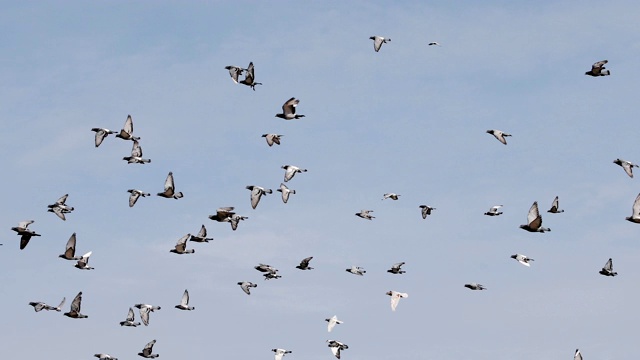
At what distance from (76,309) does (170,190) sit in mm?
14138

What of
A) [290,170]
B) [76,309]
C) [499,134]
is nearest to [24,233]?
[76,309]

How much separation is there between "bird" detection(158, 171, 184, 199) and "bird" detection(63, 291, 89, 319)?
12548mm

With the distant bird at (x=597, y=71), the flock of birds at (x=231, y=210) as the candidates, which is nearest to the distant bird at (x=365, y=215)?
the flock of birds at (x=231, y=210)

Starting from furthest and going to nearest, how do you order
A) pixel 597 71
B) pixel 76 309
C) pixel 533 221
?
pixel 76 309
pixel 597 71
pixel 533 221

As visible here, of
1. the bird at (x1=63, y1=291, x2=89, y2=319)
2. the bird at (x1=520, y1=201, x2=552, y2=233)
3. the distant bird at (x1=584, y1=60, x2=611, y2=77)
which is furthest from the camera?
the bird at (x1=63, y1=291, x2=89, y2=319)

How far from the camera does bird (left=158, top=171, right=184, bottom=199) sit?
9764 cm

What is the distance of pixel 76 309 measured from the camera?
338ft

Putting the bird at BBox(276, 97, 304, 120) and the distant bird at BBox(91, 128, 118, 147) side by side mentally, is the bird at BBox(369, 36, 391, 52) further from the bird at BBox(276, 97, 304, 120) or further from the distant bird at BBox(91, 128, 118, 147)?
the distant bird at BBox(91, 128, 118, 147)

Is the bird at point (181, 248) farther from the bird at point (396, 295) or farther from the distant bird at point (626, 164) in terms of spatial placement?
the distant bird at point (626, 164)

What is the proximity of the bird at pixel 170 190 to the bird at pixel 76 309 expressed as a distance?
1255 cm

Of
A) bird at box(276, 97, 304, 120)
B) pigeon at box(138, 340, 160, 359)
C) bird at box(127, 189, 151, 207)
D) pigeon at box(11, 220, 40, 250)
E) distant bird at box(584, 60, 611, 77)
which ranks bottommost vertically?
pigeon at box(138, 340, 160, 359)

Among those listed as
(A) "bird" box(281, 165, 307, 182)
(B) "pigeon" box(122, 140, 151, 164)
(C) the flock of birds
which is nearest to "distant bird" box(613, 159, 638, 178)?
(C) the flock of birds

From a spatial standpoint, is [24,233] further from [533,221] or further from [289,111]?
[533,221]

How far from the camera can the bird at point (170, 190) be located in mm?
97644
